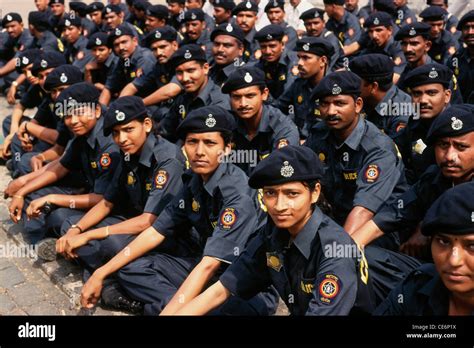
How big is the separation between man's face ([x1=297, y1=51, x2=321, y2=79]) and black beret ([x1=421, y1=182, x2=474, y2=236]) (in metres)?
3.78

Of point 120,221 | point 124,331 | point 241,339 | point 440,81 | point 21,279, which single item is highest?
point 440,81

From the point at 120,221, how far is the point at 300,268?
2103mm

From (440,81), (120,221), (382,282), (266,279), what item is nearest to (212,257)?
(266,279)

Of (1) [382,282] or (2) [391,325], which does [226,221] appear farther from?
(2) [391,325]

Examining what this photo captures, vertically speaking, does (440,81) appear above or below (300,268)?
above

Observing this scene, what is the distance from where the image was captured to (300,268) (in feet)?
9.27

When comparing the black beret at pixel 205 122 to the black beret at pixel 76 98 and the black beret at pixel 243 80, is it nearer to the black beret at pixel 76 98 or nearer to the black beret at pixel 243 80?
the black beret at pixel 243 80

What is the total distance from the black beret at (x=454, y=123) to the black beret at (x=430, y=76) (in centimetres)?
110

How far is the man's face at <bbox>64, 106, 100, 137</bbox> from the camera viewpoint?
189 inches

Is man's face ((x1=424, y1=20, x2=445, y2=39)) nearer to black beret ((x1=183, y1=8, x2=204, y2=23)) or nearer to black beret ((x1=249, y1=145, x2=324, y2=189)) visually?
black beret ((x1=183, y1=8, x2=204, y2=23))

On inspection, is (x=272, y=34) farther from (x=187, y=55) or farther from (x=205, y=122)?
(x=205, y=122)

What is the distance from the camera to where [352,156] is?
4.11 metres

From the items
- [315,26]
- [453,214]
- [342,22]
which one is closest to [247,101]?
[453,214]

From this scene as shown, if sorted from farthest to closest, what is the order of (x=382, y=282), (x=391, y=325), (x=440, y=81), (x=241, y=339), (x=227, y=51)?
(x=227, y=51) → (x=440, y=81) → (x=382, y=282) → (x=241, y=339) → (x=391, y=325)
